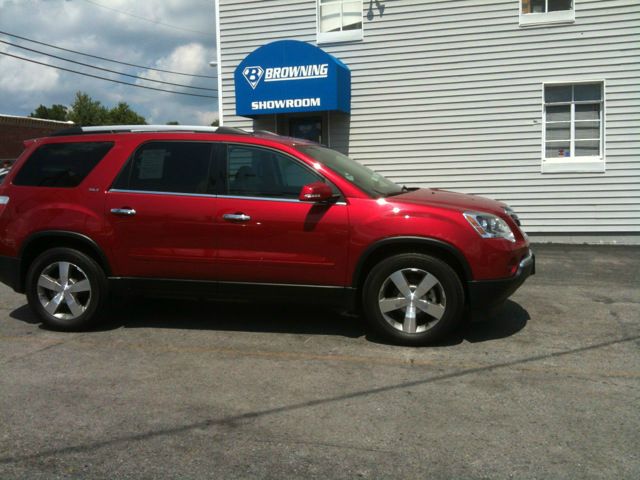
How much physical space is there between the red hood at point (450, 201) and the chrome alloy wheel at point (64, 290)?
9.95 ft

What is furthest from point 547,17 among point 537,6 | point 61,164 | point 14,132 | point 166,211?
point 14,132

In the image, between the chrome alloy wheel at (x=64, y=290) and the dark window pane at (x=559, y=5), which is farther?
the dark window pane at (x=559, y=5)

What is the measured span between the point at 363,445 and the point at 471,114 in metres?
9.52

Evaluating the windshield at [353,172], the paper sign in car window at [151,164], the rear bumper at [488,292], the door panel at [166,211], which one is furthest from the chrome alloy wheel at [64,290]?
the rear bumper at [488,292]

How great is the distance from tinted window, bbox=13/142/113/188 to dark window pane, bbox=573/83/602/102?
9136 millimetres

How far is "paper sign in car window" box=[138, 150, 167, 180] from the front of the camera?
18.1ft

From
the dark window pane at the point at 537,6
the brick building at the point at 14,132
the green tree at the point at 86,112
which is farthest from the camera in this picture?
the green tree at the point at 86,112

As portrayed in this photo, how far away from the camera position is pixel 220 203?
527cm

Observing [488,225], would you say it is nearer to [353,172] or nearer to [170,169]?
[353,172]

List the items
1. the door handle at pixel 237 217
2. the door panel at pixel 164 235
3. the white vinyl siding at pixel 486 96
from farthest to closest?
the white vinyl siding at pixel 486 96 < the door panel at pixel 164 235 < the door handle at pixel 237 217

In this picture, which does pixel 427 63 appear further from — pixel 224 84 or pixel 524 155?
pixel 224 84

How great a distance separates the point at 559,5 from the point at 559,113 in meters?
2.03

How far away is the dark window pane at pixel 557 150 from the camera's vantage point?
1141 centimetres

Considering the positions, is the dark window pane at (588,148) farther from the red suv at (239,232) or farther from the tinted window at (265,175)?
the tinted window at (265,175)
